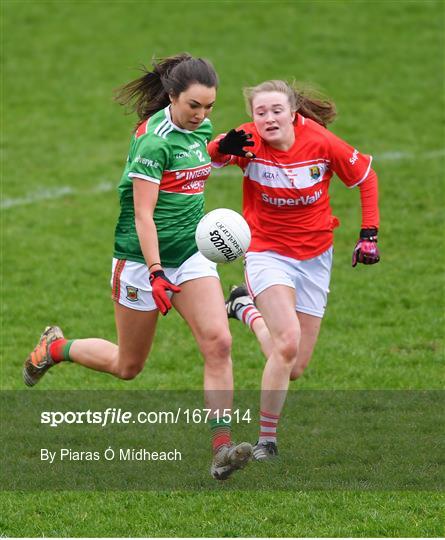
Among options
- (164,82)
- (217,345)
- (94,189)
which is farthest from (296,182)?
(94,189)

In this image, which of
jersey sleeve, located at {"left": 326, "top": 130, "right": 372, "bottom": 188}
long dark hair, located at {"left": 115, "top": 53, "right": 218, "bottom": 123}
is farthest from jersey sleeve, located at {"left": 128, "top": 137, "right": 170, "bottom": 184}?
jersey sleeve, located at {"left": 326, "top": 130, "right": 372, "bottom": 188}

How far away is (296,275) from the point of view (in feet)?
27.1

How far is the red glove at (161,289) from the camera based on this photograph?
23.2 ft

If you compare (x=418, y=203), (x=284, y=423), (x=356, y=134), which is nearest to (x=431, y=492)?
(x=284, y=423)

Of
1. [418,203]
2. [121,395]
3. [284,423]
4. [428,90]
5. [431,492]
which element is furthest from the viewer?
[428,90]

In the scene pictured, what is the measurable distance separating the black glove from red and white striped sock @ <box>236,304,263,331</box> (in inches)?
60.2

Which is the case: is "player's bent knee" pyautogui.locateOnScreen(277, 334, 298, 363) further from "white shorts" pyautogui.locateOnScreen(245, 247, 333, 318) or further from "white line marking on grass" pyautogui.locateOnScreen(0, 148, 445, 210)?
"white line marking on grass" pyautogui.locateOnScreen(0, 148, 445, 210)

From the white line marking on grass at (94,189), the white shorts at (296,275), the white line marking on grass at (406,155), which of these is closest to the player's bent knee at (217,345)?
the white shorts at (296,275)

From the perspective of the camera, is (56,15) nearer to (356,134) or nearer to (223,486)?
(356,134)

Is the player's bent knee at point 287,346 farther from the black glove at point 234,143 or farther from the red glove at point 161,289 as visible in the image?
the black glove at point 234,143

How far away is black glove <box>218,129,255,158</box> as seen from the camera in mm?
7914

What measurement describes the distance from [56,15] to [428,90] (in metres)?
7.46

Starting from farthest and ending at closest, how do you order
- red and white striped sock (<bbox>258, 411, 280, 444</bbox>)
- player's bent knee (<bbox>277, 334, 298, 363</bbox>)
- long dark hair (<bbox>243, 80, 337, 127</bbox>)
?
long dark hair (<bbox>243, 80, 337, 127</bbox>) → red and white striped sock (<bbox>258, 411, 280, 444</bbox>) → player's bent knee (<bbox>277, 334, 298, 363</bbox>)

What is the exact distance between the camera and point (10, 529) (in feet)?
22.0
